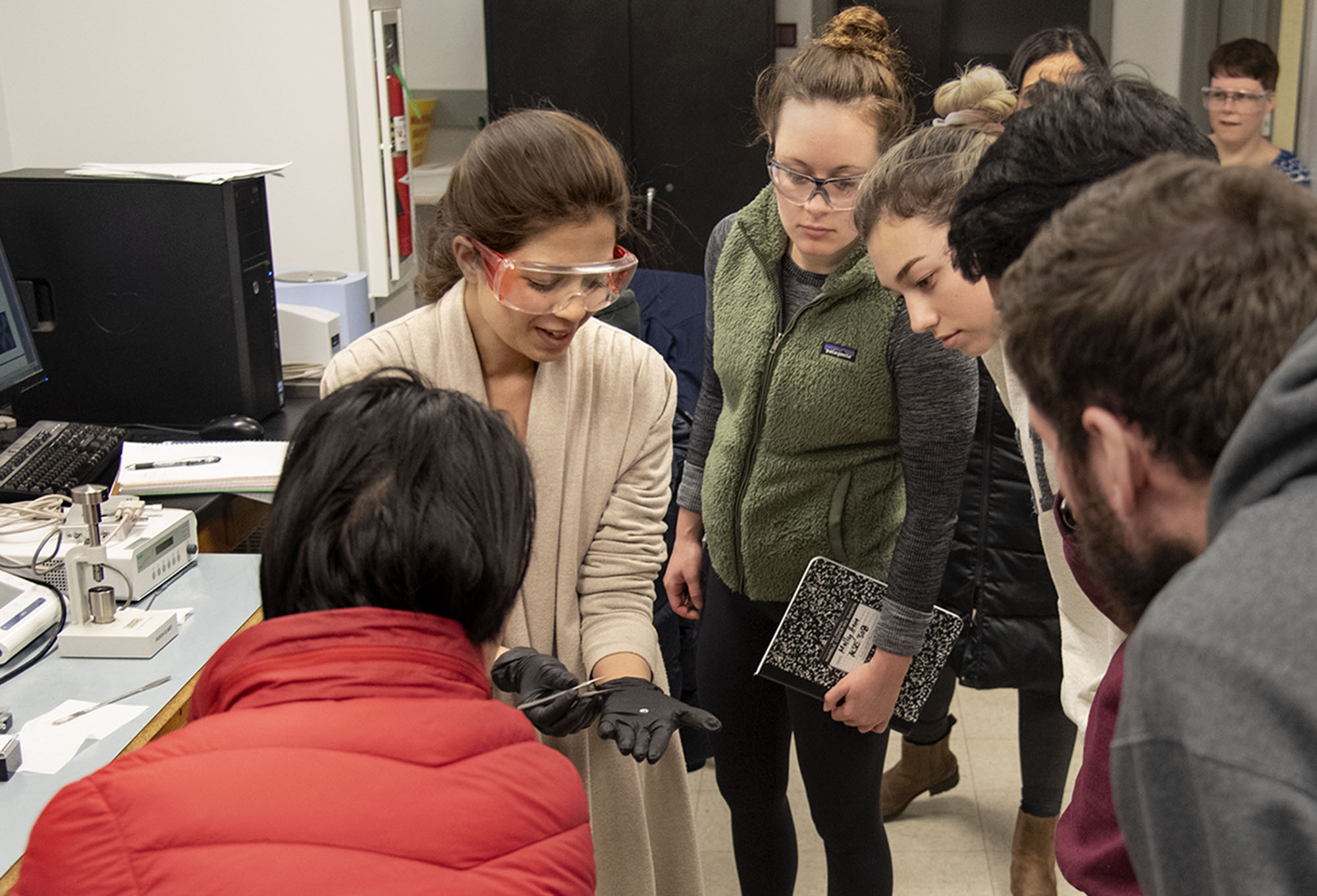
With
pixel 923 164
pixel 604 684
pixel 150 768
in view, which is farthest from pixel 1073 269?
pixel 604 684

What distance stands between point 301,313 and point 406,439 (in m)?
2.11

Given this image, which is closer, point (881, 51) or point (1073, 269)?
point (1073, 269)

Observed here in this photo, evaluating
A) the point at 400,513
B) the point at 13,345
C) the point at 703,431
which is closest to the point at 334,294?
the point at 13,345

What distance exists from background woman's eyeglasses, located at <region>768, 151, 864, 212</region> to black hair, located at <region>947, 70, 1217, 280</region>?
1.77 feet

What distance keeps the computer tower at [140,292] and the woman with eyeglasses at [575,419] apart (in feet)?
3.64

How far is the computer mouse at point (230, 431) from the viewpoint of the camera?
237 cm

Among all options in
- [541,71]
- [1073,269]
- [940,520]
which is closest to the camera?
[1073,269]

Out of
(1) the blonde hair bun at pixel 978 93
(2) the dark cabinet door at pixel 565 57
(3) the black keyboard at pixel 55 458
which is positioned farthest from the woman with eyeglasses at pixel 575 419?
(2) the dark cabinet door at pixel 565 57

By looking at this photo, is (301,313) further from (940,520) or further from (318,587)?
(318,587)

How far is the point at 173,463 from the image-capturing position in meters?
2.15

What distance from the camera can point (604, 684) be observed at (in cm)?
140

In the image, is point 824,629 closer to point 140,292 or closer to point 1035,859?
point 1035,859

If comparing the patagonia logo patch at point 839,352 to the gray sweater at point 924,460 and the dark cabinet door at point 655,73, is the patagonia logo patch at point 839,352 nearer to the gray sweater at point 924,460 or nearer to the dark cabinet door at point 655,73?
the gray sweater at point 924,460

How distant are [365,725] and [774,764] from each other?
113cm
